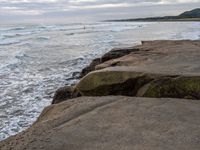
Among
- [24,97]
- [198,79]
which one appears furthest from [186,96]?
[24,97]

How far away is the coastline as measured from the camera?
4441mm

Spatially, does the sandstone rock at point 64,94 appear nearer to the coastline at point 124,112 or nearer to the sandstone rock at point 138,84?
the coastline at point 124,112

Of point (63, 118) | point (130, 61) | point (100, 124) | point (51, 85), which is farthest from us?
point (51, 85)

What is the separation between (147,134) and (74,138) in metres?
0.86

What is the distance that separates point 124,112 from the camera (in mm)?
5406

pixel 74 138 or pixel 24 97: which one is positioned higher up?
pixel 74 138

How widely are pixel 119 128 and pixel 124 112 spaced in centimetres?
66

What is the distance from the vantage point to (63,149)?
4266 millimetres

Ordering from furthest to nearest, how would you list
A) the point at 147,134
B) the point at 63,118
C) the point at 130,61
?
the point at 130,61, the point at 63,118, the point at 147,134

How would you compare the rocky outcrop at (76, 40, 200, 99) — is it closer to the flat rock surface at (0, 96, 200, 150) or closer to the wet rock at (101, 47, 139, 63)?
the flat rock surface at (0, 96, 200, 150)

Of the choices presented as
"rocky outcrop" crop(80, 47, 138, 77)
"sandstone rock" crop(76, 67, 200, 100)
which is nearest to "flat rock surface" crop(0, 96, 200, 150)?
"sandstone rock" crop(76, 67, 200, 100)

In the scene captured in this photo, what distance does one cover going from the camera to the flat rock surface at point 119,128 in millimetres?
4316

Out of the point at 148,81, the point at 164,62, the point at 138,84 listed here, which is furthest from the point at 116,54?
the point at 148,81

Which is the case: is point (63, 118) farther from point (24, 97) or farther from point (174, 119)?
point (24, 97)
